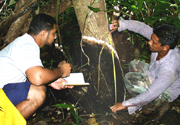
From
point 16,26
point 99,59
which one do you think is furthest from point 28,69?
point 16,26

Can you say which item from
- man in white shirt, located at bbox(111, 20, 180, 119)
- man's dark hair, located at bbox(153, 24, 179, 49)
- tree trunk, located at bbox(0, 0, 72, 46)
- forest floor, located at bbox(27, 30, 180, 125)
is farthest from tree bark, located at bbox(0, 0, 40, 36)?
man's dark hair, located at bbox(153, 24, 179, 49)

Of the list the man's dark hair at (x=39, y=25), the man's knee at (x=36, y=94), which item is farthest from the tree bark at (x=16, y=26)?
the man's knee at (x=36, y=94)

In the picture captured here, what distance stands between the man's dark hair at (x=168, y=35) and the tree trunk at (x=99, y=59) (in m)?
0.59

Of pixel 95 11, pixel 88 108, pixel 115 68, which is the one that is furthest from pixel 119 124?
pixel 95 11

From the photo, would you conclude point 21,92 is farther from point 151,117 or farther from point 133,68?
point 151,117

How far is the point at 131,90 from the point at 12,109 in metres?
1.60

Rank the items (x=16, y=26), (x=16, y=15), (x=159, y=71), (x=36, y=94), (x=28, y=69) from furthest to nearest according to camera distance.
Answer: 1. (x=16, y=26)
2. (x=16, y=15)
3. (x=159, y=71)
4. (x=36, y=94)
5. (x=28, y=69)

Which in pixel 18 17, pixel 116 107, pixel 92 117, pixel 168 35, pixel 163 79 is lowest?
pixel 92 117

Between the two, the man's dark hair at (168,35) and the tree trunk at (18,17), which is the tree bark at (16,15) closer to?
the tree trunk at (18,17)

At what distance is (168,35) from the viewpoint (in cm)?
167

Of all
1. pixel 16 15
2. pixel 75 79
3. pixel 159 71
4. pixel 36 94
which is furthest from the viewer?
pixel 16 15

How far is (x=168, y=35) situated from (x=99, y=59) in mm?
881

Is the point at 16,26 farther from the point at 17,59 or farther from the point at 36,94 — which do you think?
the point at 36,94

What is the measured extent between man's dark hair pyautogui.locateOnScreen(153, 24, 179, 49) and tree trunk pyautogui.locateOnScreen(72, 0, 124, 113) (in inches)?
Result: 23.1
